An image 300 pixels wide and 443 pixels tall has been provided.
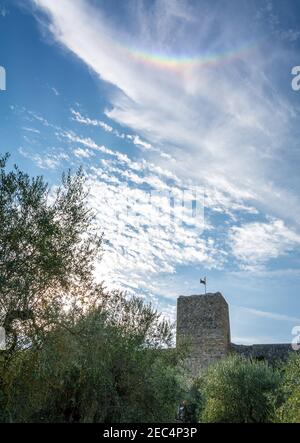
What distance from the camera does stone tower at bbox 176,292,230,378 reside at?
113 ft

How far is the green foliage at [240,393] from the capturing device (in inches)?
867

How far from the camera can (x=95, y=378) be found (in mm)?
14344

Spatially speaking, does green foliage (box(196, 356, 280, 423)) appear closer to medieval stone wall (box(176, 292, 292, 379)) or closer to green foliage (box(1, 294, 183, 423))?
green foliage (box(1, 294, 183, 423))

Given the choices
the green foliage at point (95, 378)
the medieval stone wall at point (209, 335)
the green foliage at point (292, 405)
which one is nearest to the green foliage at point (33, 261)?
the green foliage at point (95, 378)

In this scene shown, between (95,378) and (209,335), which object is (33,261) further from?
(209,335)

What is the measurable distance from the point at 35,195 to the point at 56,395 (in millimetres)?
7179

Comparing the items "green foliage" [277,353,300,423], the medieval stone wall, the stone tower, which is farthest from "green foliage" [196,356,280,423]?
the stone tower

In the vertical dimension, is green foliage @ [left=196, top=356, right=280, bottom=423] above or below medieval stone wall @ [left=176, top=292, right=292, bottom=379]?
below

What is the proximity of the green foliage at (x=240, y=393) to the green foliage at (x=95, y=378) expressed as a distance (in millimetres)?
5998

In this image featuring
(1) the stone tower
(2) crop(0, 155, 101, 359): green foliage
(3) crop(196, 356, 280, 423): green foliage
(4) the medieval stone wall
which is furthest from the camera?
(1) the stone tower

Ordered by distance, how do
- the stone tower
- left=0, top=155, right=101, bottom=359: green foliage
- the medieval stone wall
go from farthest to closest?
the stone tower
the medieval stone wall
left=0, top=155, right=101, bottom=359: green foliage

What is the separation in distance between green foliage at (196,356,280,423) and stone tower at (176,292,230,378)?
32.3 ft

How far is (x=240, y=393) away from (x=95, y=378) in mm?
11770
